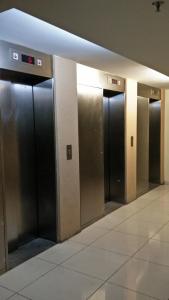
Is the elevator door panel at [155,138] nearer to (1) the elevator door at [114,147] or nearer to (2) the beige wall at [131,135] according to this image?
(2) the beige wall at [131,135]

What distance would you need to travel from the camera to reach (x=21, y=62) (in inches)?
114

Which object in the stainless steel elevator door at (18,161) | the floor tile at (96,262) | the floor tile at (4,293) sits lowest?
the floor tile at (4,293)

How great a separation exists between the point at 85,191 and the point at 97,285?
1599 millimetres

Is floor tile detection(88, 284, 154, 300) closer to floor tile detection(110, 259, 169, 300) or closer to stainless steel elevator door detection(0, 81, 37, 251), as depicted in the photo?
floor tile detection(110, 259, 169, 300)

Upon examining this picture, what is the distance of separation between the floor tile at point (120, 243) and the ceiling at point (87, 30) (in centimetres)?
227

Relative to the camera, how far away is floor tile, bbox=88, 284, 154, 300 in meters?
2.39

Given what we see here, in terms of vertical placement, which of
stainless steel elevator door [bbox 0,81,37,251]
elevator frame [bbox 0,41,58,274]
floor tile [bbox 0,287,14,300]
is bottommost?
floor tile [bbox 0,287,14,300]

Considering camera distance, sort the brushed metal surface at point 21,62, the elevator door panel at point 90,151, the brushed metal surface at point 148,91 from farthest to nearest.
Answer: the brushed metal surface at point 148,91 → the elevator door panel at point 90,151 → the brushed metal surface at point 21,62

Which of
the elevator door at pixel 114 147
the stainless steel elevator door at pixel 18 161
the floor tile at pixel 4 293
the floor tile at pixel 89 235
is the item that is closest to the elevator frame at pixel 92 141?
the floor tile at pixel 89 235

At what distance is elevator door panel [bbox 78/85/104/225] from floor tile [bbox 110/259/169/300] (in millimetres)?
1243

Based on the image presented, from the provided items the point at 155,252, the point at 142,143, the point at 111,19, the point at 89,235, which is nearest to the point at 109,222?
the point at 89,235

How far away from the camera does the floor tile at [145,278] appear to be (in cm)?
248

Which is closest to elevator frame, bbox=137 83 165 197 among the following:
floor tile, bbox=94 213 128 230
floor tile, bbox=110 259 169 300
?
floor tile, bbox=94 213 128 230

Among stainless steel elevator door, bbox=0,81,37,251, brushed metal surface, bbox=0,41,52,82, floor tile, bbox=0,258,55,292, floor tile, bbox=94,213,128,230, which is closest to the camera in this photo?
floor tile, bbox=0,258,55,292
